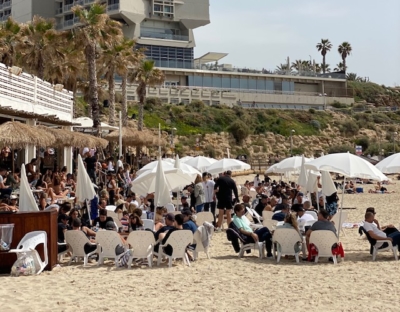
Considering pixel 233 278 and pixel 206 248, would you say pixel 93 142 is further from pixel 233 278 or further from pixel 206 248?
pixel 233 278

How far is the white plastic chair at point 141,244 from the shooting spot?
421 inches

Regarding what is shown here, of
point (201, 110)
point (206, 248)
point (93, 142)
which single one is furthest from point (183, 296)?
point (201, 110)

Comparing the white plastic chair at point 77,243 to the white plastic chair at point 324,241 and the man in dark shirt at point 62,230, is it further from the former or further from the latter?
the white plastic chair at point 324,241

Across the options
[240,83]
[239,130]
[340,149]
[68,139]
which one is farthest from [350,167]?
[240,83]

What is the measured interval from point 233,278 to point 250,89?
2579 inches

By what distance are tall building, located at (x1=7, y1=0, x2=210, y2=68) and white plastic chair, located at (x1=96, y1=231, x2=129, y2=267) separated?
59.6 m

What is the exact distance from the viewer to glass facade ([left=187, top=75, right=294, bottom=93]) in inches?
2822

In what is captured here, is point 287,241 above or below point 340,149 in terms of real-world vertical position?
below

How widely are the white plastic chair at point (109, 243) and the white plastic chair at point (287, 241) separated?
262cm

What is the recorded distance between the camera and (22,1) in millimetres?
73188

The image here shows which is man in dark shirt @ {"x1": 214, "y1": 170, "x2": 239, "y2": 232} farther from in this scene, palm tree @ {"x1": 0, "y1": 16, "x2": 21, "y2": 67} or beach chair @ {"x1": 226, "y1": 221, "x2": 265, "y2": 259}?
palm tree @ {"x1": 0, "y1": 16, "x2": 21, "y2": 67}

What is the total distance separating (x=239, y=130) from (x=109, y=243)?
52.9m

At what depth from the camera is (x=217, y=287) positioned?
912 cm

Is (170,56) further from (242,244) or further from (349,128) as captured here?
(242,244)
